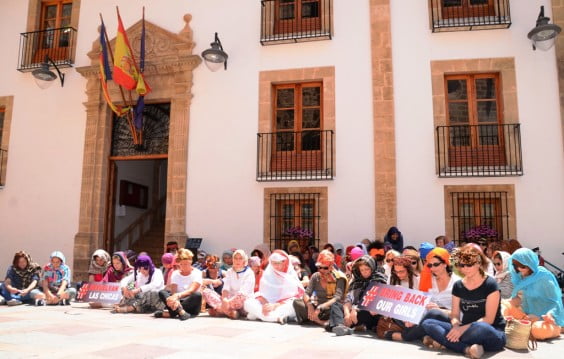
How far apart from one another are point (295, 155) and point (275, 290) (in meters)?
4.47

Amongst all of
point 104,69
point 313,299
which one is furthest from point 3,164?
point 313,299

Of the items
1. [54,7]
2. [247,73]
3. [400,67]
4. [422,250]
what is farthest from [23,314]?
[54,7]

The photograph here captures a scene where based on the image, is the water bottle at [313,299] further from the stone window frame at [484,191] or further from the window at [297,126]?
the window at [297,126]

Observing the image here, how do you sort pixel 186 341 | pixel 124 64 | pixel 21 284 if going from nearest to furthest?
1. pixel 186 341
2. pixel 21 284
3. pixel 124 64

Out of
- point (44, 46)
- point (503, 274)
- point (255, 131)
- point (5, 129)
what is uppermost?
point (44, 46)

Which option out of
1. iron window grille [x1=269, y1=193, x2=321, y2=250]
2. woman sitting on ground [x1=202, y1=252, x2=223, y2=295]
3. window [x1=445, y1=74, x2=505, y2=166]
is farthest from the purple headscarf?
window [x1=445, y1=74, x2=505, y2=166]

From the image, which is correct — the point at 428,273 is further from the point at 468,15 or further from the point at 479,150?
the point at 468,15

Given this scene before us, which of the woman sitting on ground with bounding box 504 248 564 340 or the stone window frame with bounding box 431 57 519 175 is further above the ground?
the stone window frame with bounding box 431 57 519 175

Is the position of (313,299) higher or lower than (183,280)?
lower

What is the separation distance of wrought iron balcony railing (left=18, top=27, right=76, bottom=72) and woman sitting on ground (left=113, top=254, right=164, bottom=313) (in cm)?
690

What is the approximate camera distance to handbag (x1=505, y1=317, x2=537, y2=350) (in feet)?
15.3

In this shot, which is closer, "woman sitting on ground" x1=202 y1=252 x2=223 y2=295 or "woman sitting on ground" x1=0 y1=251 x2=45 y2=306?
"woman sitting on ground" x1=202 y1=252 x2=223 y2=295

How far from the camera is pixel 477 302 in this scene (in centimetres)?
462

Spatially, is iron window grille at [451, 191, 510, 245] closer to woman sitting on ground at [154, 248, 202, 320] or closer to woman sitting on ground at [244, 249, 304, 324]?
woman sitting on ground at [244, 249, 304, 324]
